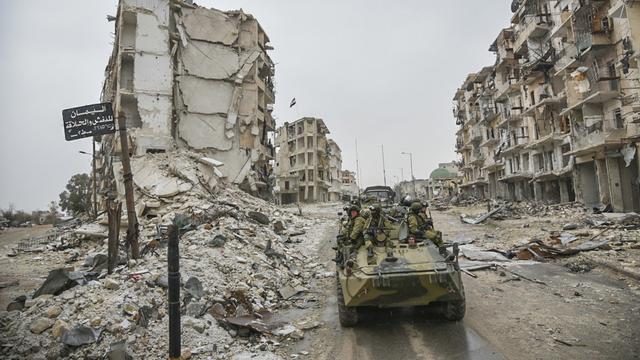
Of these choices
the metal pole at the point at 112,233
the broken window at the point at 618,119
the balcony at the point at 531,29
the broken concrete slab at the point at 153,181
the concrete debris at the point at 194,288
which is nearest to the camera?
the concrete debris at the point at 194,288

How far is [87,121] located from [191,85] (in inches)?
759

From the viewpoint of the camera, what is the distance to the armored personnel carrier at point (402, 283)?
5570 millimetres

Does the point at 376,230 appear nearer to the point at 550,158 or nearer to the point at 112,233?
the point at 112,233

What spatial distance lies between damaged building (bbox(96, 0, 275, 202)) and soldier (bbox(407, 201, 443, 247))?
14082 mm

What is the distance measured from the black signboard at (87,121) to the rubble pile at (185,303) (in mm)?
2561

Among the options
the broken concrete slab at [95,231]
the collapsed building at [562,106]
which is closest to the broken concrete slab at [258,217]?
the broken concrete slab at [95,231]

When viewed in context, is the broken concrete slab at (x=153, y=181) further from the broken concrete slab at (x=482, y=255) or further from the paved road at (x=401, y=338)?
the broken concrete slab at (x=482, y=255)

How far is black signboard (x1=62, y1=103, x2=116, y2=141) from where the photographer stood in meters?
5.87

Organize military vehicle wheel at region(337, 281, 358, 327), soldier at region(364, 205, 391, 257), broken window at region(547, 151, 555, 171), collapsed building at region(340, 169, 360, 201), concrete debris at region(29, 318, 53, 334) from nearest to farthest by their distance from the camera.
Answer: concrete debris at region(29, 318, 53, 334)
military vehicle wheel at region(337, 281, 358, 327)
soldier at region(364, 205, 391, 257)
broken window at region(547, 151, 555, 171)
collapsed building at region(340, 169, 360, 201)

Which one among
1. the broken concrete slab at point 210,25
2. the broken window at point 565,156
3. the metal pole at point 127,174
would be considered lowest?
the metal pole at point 127,174

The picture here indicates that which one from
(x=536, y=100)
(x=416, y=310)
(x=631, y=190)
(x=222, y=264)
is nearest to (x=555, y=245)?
(x=416, y=310)

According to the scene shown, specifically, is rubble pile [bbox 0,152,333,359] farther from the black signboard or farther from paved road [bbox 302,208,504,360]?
the black signboard

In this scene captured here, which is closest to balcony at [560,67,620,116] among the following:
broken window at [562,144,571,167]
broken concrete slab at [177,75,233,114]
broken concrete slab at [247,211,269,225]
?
broken window at [562,144,571,167]

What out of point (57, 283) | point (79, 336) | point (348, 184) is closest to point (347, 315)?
point (79, 336)
